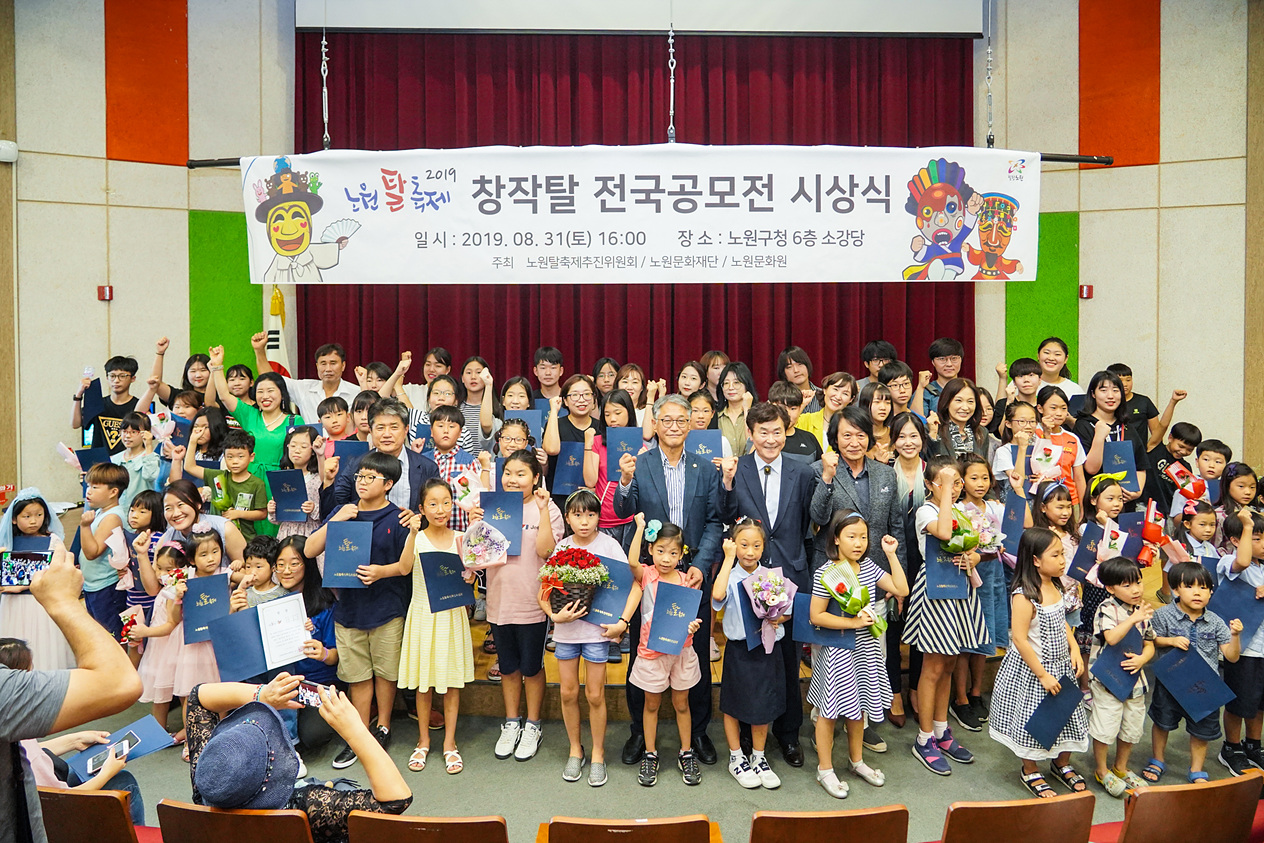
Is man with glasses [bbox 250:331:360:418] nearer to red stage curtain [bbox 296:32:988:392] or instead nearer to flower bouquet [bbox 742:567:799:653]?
red stage curtain [bbox 296:32:988:392]

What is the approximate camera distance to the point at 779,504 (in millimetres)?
3750

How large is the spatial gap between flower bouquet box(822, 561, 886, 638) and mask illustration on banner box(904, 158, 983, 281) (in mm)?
2414

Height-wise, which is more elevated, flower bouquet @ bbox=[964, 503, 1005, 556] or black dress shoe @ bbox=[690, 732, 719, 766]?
flower bouquet @ bbox=[964, 503, 1005, 556]

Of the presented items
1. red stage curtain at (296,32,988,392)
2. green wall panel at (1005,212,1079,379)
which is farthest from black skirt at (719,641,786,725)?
green wall panel at (1005,212,1079,379)

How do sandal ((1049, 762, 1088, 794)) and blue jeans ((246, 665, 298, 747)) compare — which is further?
blue jeans ((246, 665, 298, 747))

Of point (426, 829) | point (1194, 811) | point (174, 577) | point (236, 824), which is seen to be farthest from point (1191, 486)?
point (174, 577)

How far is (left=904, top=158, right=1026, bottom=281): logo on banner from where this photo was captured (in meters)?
5.20

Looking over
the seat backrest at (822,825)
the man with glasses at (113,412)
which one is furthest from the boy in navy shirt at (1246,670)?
the man with glasses at (113,412)

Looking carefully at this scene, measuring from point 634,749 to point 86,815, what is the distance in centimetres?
217

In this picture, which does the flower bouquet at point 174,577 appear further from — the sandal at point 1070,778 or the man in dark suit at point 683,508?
the sandal at point 1070,778

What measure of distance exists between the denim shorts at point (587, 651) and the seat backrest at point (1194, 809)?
198 cm

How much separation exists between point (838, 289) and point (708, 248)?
7.53 ft

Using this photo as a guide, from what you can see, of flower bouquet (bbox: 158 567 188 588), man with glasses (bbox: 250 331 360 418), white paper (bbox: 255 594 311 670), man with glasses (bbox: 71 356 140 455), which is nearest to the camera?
white paper (bbox: 255 594 311 670)

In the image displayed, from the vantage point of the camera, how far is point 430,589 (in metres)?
3.70
